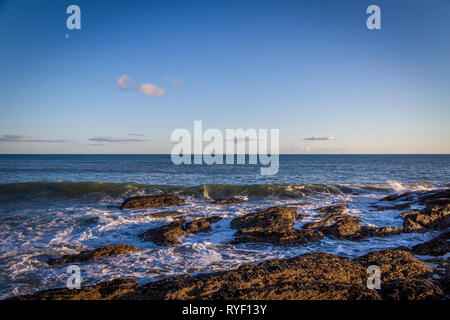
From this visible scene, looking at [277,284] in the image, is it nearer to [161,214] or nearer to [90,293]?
[90,293]

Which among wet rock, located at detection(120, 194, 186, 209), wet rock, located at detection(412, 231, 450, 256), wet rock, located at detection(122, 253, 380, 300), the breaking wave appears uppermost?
wet rock, located at detection(122, 253, 380, 300)

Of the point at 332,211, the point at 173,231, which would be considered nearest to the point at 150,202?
the point at 173,231

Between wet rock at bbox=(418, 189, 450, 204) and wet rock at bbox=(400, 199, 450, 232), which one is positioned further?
wet rock at bbox=(418, 189, 450, 204)

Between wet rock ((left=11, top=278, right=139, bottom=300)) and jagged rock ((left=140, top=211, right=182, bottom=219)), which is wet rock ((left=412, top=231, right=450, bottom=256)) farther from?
jagged rock ((left=140, top=211, right=182, bottom=219))

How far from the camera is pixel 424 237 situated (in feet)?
26.9

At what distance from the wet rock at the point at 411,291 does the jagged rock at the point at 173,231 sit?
5678mm

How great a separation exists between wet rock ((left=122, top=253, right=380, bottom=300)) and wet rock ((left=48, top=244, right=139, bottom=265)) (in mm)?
3070

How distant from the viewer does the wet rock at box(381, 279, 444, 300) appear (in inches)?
151

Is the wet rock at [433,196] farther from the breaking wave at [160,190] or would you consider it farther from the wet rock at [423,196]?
the breaking wave at [160,190]

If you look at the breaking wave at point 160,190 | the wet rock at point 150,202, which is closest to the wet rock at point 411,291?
the wet rock at point 150,202

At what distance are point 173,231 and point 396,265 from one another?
6.33m

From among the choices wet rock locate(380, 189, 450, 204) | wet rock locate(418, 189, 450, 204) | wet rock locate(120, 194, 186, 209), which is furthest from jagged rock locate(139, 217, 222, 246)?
wet rock locate(380, 189, 450, 204)
